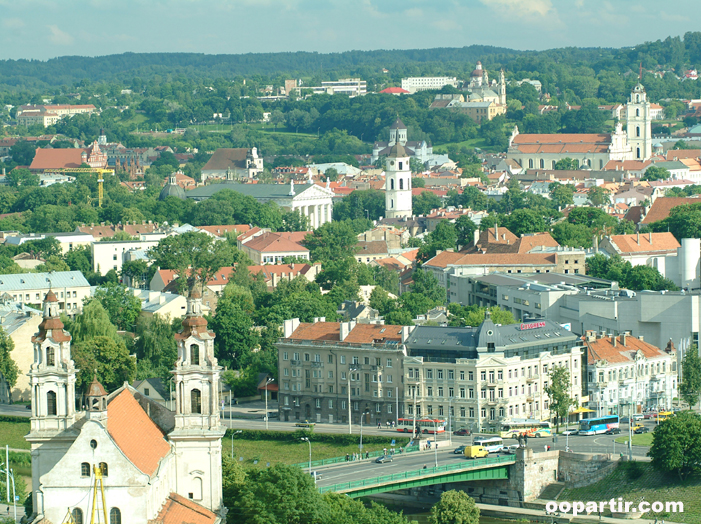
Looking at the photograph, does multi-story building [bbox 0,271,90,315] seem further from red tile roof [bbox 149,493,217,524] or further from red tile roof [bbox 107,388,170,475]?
red tile roof [bbox 149,493,217,524]

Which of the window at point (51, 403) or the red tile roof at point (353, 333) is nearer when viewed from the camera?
the window at point (51, 403)

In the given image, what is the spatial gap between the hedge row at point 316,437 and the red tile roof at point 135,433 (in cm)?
1821

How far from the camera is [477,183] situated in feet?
578

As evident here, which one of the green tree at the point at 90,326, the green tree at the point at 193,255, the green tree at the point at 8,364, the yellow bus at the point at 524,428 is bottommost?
the yellow bus at the point at 524,428

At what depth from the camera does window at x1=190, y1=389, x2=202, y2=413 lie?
41.8m

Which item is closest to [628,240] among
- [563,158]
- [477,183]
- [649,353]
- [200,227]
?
[649,353]

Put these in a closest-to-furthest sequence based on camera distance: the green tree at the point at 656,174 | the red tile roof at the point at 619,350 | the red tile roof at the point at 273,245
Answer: the red tile roof at the point at 619,350
the red tile roof at the point at 273,245
the green tree at the point at 656,174

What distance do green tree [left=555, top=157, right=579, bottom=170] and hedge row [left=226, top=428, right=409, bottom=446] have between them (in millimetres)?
126320

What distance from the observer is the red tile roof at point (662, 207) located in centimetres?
12069

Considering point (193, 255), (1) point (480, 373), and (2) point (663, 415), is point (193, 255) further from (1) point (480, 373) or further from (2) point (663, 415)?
(2) point (663, 415)

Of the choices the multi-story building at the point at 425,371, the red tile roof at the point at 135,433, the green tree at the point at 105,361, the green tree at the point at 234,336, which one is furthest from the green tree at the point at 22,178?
the red tile roof at the point at 135,433

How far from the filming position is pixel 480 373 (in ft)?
202

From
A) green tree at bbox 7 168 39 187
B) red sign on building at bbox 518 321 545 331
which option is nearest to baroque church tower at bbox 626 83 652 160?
green tree at bbox 7 168 39 187

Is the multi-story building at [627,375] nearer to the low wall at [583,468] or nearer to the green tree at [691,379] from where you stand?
the green tree at [691,379]
